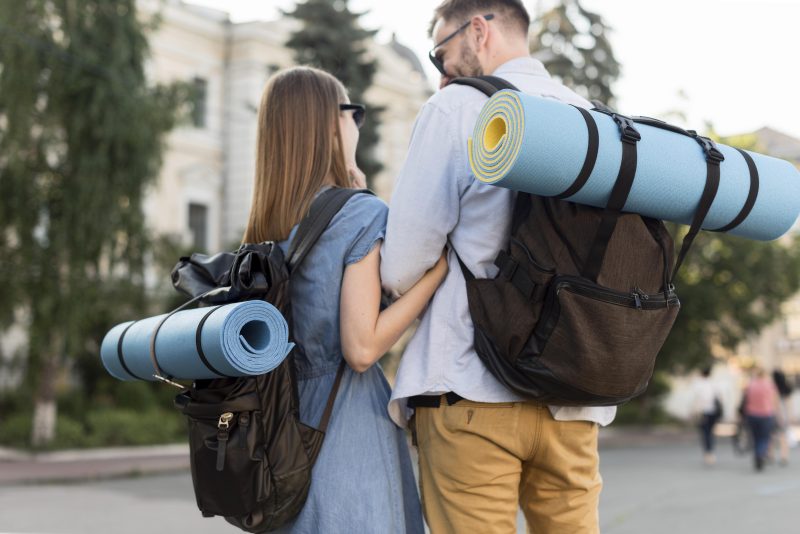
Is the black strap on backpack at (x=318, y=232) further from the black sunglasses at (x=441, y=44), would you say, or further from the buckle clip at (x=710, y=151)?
the buckle clip at (x=710, y=151)

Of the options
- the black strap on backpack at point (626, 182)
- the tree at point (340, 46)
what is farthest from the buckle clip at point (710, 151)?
the tree at point (340, 46)

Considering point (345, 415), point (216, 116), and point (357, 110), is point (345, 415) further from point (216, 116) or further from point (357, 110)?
point (216, 116)

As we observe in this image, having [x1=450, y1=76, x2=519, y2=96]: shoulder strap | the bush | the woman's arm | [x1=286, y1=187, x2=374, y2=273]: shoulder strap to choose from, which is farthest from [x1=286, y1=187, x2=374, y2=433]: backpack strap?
the bush

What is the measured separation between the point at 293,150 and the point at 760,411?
17.1 metres

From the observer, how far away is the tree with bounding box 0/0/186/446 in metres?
17.3

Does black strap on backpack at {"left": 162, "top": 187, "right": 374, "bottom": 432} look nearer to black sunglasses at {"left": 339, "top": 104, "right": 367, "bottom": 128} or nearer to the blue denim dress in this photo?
the blue denim dress

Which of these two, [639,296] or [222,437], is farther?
[222,437]

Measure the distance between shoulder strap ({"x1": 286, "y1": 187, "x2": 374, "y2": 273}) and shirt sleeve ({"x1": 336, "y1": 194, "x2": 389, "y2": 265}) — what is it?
0.08ft

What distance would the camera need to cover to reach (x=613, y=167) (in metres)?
2.08

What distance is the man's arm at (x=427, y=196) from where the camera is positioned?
2.38 metres

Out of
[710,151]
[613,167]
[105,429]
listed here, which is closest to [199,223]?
[105,429]

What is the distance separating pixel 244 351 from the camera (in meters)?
2.19

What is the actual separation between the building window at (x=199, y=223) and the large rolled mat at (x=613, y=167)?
28.8 metres

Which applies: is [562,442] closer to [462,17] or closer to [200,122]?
[462,17]
